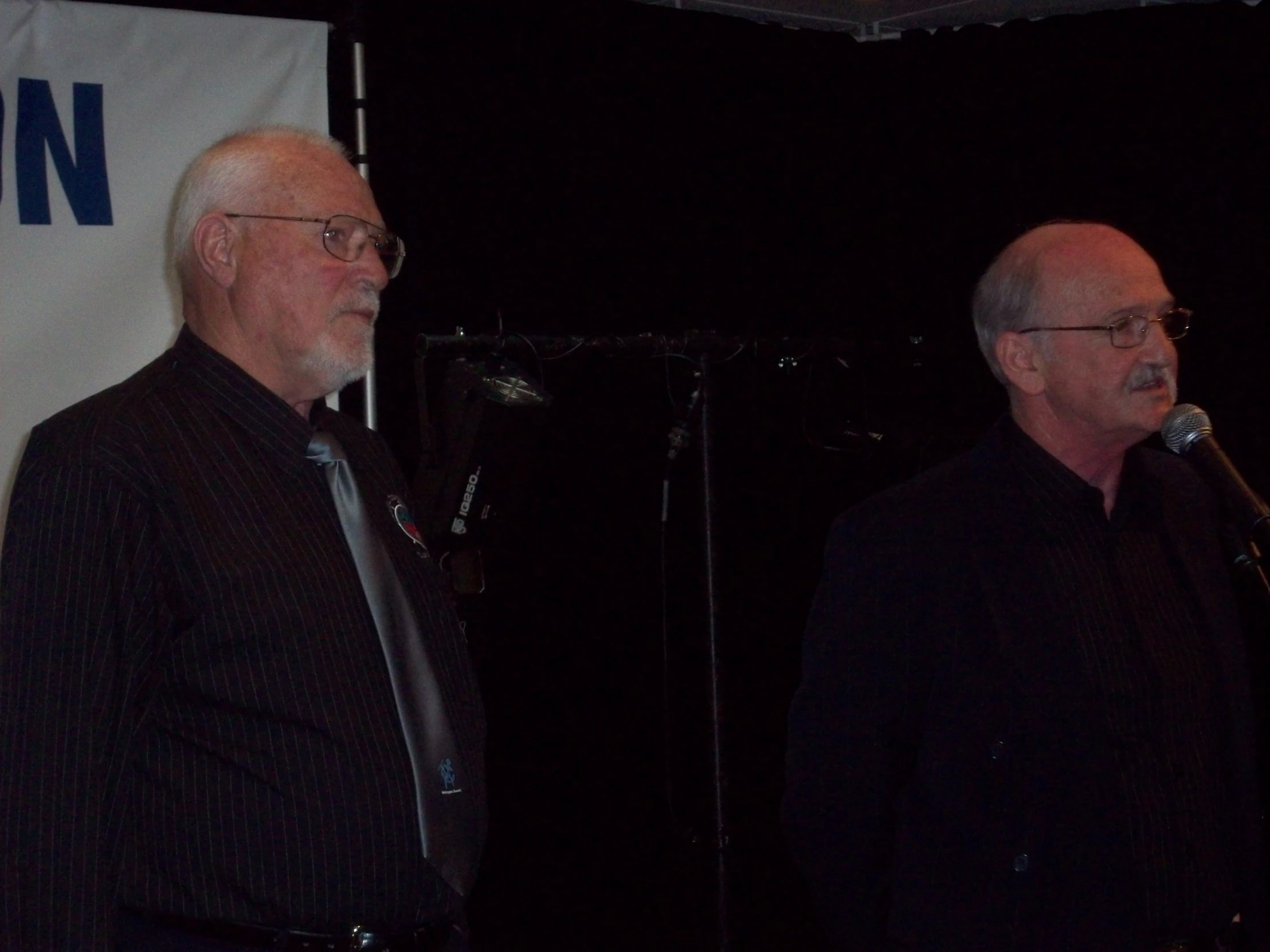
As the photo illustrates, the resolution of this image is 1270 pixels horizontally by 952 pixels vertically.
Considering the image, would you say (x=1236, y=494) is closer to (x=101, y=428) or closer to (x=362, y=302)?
(x=362, y=302)

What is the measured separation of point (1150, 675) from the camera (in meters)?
2.03

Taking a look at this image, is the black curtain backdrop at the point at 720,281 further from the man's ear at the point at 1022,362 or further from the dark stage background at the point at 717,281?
the man's ear at the point at 1022,362

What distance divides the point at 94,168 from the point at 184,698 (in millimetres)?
1760

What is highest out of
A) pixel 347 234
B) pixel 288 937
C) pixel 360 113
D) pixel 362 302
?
pixel 360 113

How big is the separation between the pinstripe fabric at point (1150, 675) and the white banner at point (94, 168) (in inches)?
76.3

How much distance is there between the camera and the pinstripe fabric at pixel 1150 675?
1.93 m

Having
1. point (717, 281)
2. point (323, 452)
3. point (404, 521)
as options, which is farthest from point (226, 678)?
point (717, 281)

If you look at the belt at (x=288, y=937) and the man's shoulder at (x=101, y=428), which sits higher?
the man's shoulder at (x=101, y=428)

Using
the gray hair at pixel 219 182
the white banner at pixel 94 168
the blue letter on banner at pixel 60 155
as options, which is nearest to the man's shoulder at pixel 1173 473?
the gray hair at pixel 219 182

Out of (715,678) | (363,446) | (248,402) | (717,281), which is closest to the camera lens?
(248,402)

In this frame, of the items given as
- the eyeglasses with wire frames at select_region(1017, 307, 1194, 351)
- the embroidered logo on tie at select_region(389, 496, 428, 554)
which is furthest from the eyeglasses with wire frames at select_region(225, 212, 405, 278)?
the eyeglasses with wire frames at select_region(1017, 307, 1194, 351)

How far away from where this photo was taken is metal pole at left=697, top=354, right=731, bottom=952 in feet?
12.7

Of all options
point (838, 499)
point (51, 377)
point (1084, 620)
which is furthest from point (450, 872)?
point (838, 499)

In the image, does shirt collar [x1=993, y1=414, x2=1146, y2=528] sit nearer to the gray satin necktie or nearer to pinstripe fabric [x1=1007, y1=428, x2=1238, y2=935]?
pinstripe fabric [x1=1007, y1=428, x2=1238, y2=935]
